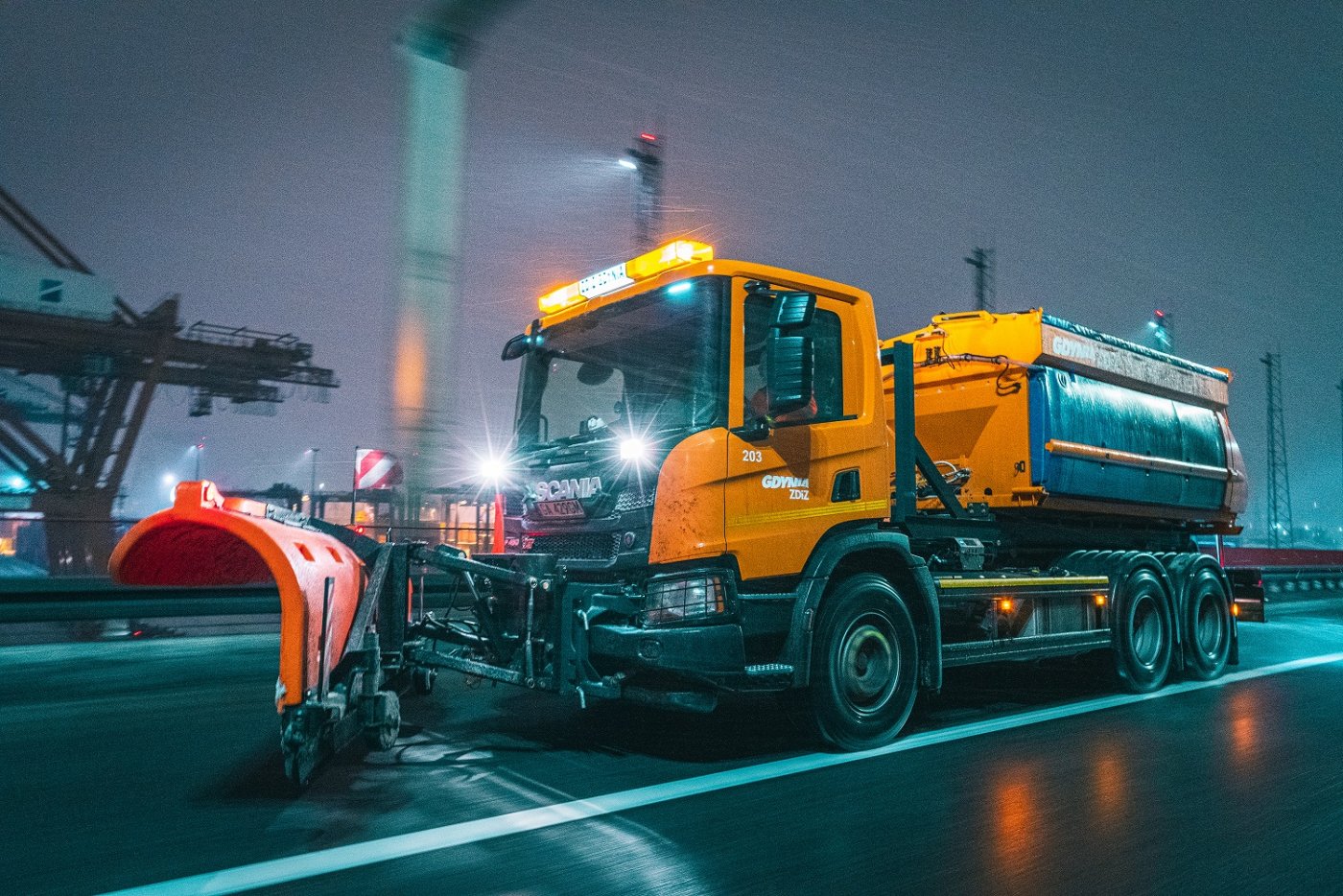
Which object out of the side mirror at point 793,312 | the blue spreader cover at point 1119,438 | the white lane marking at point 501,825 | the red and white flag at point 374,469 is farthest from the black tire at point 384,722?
the red and white flag at point 374,469

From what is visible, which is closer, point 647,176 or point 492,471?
point 492,471

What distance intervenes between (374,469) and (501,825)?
309 inches

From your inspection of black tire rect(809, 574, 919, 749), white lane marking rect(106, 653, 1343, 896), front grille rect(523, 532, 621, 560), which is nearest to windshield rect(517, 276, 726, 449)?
front grille rect(523, 532, 621, 560)

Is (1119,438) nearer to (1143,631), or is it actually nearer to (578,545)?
(1143,631)

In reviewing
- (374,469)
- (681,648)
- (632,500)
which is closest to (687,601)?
(681,648)

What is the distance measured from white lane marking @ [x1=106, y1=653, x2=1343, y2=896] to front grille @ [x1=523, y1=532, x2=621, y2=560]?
4.29ft

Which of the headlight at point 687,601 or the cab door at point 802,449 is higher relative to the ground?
the cab door at point 802,449

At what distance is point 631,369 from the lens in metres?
5.77

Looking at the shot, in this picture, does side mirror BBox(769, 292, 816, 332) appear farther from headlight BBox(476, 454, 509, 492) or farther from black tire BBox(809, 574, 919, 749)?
headlight BBox(476, 454, 509, 492)

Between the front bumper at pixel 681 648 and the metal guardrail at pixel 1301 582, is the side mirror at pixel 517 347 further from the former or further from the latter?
the metal guardrail at pixel 1301 582

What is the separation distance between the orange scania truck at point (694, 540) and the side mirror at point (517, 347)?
0.05 ft

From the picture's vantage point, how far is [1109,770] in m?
5.28

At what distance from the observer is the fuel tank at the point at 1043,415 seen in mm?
7594

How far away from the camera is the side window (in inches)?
210
